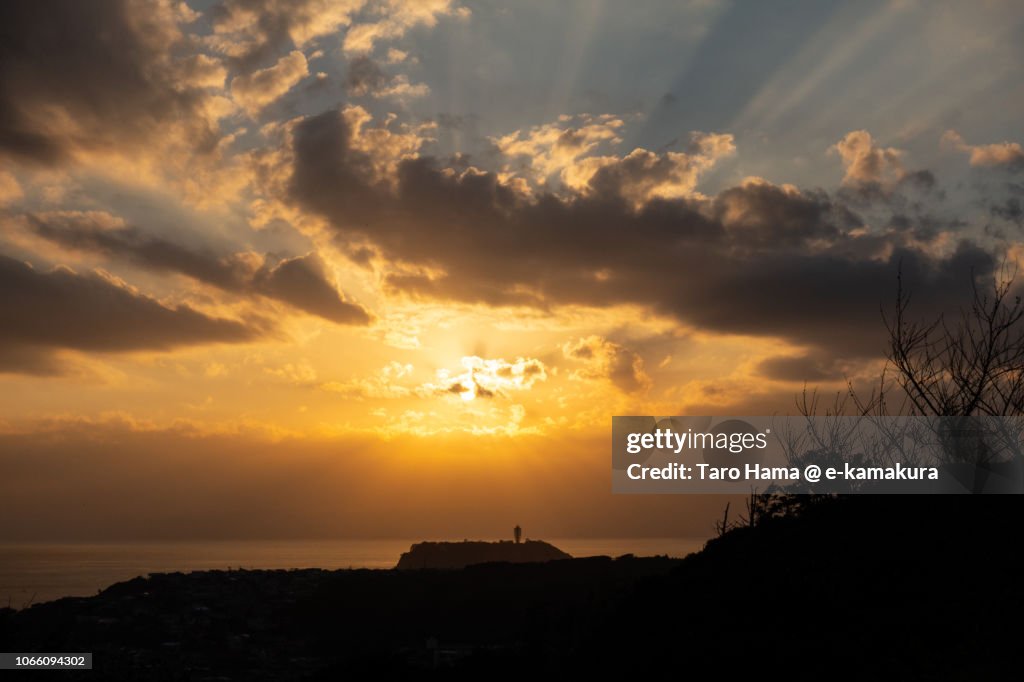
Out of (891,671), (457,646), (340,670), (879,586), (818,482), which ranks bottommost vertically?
(457,646)

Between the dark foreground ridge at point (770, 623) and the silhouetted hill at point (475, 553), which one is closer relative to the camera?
the dark foreground ridge at point (770, 623)

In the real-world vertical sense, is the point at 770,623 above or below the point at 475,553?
above

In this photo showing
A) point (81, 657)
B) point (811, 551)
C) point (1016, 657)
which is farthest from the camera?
point (81, 657)

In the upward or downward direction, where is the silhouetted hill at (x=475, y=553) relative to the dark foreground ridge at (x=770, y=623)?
downward

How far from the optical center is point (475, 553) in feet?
289

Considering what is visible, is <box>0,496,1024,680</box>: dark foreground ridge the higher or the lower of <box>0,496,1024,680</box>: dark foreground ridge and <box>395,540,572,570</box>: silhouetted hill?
the higher

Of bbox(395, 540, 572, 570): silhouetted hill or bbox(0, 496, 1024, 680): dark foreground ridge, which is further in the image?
bbox(395, 540, 572, 570): silhouetted hill

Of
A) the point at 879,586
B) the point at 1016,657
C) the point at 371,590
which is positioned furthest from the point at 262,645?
the point at 1016,657

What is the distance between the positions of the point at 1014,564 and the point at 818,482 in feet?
19.3

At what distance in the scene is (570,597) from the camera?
4309 centimetres

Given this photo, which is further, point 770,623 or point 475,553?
point 475,553

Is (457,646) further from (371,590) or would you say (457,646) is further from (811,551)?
(811,551)

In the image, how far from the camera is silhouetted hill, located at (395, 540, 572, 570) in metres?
84.7

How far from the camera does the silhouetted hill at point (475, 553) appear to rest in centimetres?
8472
